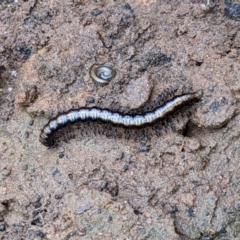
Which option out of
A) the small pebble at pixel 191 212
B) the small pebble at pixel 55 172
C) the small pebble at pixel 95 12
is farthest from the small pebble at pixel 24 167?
the small pebble at pixel 95 12

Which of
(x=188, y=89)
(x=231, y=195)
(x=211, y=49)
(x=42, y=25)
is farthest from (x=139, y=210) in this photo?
(x=42, y=25)

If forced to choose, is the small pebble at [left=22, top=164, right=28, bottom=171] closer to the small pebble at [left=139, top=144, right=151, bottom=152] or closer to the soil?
the soil

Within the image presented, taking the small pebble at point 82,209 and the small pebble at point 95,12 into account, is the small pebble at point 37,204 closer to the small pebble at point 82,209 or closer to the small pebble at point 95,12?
the small pebble at point 82,209

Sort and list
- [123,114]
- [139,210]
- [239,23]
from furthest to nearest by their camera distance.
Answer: [239,23] < [123,114] < [139,210]

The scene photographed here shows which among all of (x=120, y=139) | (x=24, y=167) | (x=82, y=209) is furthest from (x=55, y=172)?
(x=120, y=139)

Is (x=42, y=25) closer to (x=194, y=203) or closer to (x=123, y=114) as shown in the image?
(x=123, y=114)

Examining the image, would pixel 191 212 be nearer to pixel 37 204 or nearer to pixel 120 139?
pixel 120 139
